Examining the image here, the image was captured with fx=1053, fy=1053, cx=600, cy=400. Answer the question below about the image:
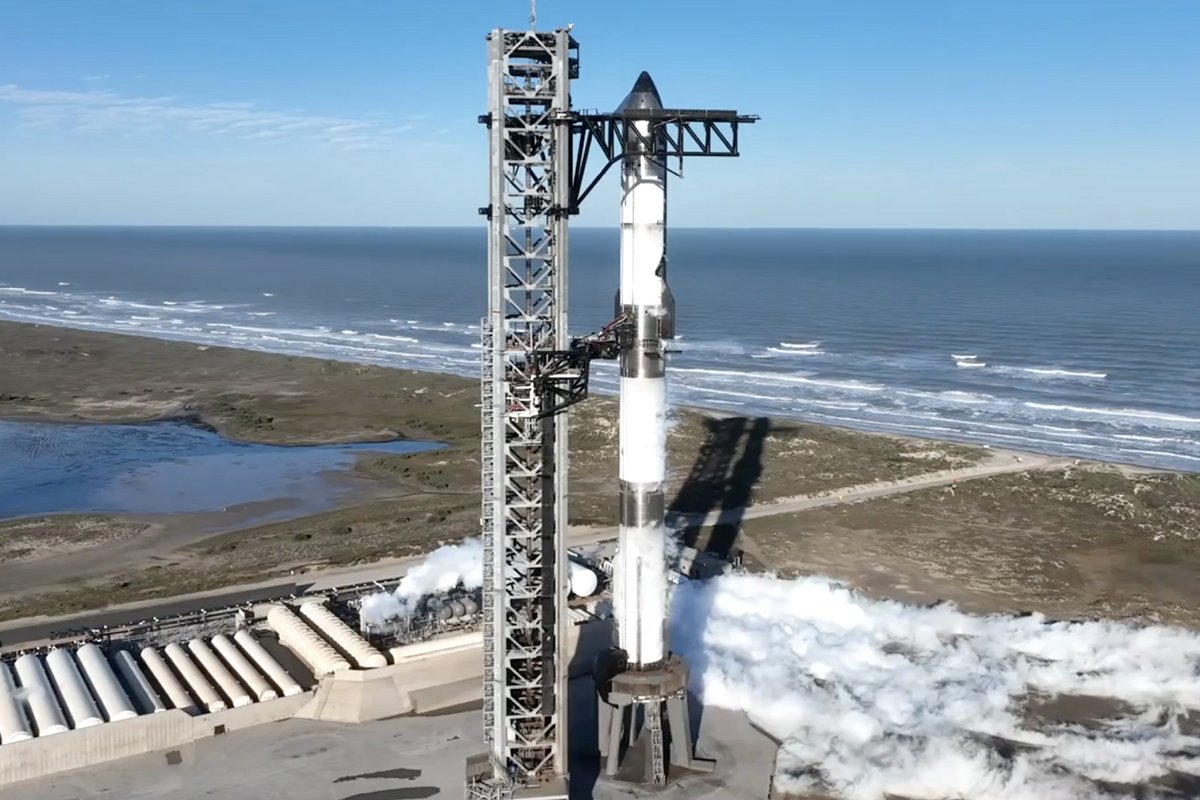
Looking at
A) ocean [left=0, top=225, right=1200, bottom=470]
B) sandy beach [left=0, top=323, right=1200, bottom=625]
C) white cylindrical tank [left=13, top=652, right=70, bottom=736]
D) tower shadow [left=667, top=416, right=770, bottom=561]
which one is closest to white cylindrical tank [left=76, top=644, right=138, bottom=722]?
white cylindrical tank [left=13, top=652, right=70, bottom=736]

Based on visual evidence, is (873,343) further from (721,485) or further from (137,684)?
(137,684)

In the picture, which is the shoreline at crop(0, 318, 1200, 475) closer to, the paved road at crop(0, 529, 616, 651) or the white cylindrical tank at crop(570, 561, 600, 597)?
the paved road at crop(0, 529, 616, 651)

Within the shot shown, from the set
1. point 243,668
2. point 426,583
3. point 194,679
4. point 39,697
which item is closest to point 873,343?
point 426,583

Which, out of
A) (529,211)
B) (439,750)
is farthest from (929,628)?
(529,211)

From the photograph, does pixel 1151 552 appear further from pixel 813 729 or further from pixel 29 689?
pixel 29 689

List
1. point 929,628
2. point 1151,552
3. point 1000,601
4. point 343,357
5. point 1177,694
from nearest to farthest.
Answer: point 1177,694 → point 929,628 → point 1000,601 → point 1151,552 → point 343,357

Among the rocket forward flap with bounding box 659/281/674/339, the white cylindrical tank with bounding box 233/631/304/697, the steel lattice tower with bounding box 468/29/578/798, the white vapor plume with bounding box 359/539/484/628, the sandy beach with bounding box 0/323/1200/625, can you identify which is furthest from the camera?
the sandy beach with bounding box 0/323/1200/625
